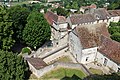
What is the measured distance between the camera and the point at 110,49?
57031mm

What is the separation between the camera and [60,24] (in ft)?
228

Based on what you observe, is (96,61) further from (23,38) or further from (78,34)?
(23,38)

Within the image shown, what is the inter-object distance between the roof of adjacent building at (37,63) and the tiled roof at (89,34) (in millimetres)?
11724

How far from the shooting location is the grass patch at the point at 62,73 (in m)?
52.0

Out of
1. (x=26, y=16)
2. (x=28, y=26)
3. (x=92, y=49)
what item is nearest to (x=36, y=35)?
(x=28, y=26)

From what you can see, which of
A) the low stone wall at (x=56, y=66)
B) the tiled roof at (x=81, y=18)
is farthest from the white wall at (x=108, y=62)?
the tiled roof at (x=81, y=18)

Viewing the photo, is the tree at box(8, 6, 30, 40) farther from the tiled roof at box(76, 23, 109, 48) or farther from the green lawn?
the tiled roof at box(76, 23, 109, 48)

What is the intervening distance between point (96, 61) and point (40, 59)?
15390 millimetres

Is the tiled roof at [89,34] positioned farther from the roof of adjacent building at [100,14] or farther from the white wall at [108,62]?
the roof of adjacent building at [100,14]

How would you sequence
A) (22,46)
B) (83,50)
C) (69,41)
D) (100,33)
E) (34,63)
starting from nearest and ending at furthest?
(34,63), (83,50), (100,33), (69,41), (22,46)

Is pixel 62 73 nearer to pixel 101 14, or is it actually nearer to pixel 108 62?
pixel 108 62

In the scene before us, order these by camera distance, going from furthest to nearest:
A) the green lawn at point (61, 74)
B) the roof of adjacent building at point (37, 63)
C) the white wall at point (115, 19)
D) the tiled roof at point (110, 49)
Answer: the white wall at point (115, 19)
the tiled roof at point (110, 49)
the roof of adjacent building at point (37, 63)
the green lawn at point (61, 74)

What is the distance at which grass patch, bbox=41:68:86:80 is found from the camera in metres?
52.0

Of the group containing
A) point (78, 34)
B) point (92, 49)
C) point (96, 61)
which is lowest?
point (96, 61)
